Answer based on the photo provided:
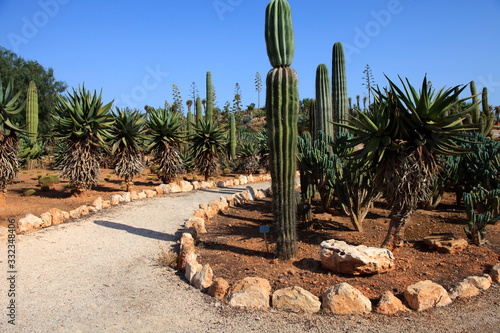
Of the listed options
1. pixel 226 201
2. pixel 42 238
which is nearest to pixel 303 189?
pixel 226 201

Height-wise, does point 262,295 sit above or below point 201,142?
below

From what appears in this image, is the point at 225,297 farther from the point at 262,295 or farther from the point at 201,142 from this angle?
the point at 201,142

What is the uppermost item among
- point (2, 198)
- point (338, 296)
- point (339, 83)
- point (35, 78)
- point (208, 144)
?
point (35, 78)

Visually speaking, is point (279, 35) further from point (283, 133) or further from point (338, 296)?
point (338, 296)

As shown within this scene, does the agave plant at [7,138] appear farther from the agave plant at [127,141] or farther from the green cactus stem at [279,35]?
the green cactus stem at [279,35]

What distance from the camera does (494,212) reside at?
6.40 meters

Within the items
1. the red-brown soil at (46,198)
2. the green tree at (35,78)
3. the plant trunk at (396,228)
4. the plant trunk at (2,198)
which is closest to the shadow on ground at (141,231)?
the red-brown soil at (46,198)

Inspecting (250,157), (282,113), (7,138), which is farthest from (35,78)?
(282,113)

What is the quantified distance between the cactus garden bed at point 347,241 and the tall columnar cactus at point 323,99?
246cm

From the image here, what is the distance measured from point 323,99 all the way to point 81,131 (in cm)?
664

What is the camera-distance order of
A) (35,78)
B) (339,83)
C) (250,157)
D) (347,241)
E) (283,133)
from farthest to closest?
1. (35,78)
2. (250,157)
3. (339,83)
4. (347,241)
5. (283,133)

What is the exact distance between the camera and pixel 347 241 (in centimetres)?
622

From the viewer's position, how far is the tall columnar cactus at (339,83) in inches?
374

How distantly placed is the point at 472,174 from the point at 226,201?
5862 millimetres
